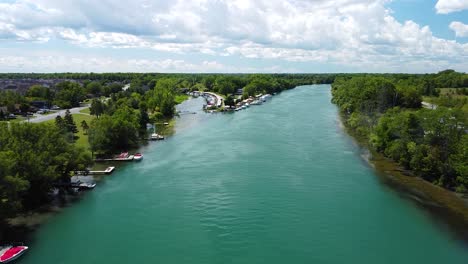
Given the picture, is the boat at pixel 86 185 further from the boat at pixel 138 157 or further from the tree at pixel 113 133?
the tree at pixel 113 133

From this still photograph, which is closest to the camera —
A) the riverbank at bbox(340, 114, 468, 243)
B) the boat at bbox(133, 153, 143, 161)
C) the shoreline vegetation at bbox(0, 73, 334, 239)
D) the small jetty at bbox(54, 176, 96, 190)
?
the shoreline vegetation at bbox(0, 73, 334, 239)

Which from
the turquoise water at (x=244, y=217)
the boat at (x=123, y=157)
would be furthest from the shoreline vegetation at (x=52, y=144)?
the turquoise water at (x=244, y=217)

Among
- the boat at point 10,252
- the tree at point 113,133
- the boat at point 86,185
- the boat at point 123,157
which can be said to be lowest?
the boat at point 10,252

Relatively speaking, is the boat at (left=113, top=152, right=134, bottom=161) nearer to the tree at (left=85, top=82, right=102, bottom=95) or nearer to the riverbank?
the riverbank

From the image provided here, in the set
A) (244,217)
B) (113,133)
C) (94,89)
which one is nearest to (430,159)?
(244,217)

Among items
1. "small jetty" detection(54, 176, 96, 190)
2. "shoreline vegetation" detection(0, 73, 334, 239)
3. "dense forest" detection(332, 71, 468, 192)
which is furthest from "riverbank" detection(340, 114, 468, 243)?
"shoreline vegetation" detection(0, 73, 334, 239)

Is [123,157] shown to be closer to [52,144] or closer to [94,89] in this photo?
[52,144]

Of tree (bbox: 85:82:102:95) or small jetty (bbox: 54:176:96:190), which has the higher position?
tree (bbox: 85:82:102:95)

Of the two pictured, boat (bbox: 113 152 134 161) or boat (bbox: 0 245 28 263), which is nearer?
boat (bbox: 0 245 28 263)
